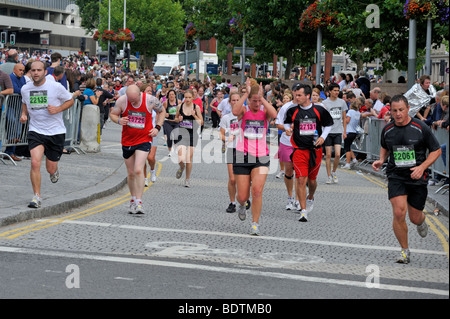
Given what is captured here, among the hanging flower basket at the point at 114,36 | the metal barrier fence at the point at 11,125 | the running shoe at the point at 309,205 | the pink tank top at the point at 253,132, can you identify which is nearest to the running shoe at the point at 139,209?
the pink tank top at the point at 253,132

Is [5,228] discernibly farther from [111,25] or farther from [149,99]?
[111,25]

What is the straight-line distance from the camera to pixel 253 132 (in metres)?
11.3

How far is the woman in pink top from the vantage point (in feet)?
36.2

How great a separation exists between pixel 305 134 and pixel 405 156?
353 cm

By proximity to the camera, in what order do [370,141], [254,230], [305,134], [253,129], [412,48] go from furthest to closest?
[370,141] < [412,48] < [305,134] < [253,129] < [254,230]

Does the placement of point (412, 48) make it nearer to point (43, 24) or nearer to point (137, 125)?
point (137, 125)

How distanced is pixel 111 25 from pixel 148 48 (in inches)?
221

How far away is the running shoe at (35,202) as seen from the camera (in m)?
11.5

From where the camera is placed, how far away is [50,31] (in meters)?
129

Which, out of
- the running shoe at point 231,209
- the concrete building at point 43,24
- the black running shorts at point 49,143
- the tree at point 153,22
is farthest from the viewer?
the concrete building at point 43,24

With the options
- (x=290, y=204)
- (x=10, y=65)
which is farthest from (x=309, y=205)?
(x=10, y=65)

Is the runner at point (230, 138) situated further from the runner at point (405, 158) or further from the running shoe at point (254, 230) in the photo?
the runner at point (405, 158)

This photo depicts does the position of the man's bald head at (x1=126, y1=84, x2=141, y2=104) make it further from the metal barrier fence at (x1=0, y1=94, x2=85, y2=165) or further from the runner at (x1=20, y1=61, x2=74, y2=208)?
the metal barrier fence at (x1=0, y1=94, x2=85, y2=165)

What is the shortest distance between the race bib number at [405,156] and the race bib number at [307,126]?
137 inches
